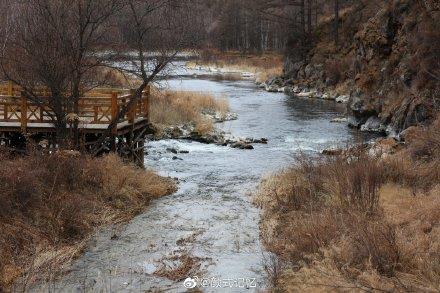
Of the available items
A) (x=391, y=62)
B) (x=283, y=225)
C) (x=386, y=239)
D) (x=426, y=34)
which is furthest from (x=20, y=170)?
(x=391, y=62)

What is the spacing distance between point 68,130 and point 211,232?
6869 millimetres

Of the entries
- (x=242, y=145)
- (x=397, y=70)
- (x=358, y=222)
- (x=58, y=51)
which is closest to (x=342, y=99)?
(x=397, y=70)

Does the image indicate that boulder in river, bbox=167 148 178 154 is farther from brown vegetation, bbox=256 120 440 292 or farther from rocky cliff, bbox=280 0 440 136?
rocky cliff, bbox=280 0 440 136

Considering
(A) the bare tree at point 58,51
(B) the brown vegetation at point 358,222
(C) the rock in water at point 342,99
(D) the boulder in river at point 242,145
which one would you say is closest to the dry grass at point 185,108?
(D) the boulder in river at point 242,145

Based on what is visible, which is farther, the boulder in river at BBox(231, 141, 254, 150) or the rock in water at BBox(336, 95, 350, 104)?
the rock in water at BBox(336, 95, 350, 104)

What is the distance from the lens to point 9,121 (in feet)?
59.3

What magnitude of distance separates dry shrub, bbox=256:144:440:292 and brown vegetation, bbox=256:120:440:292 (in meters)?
0.01

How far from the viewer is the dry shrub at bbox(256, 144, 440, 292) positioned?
7.23 meters

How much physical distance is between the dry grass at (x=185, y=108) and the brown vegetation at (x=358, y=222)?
14.4 meters

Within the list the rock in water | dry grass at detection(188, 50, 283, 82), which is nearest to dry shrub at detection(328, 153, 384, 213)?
the rock in water

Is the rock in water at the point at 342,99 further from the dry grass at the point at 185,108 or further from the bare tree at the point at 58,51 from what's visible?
the bare tree at the point at 58,51

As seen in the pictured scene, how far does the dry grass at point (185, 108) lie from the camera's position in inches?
1139

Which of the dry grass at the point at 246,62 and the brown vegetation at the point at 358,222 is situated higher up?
the dry grass at the point at 246,62

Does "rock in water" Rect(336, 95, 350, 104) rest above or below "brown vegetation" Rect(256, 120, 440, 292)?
above
